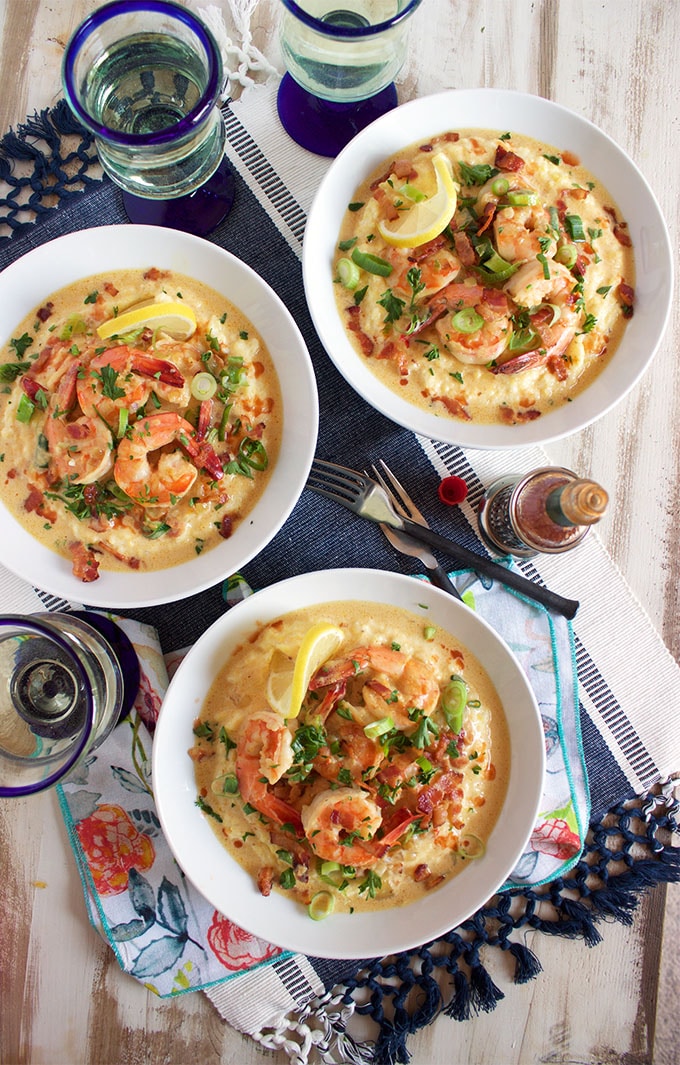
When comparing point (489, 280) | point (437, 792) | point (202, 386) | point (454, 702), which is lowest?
point (437, 792)

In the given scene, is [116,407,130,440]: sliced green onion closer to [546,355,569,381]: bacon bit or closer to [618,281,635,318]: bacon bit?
[546,355,569,381]: bacon bit

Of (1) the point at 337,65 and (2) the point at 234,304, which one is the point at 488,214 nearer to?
(1) the point at 337,65

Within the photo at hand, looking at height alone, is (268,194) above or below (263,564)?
above

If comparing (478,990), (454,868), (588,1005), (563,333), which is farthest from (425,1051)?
(563,333)

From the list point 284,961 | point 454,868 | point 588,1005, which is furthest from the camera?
point 588,1005

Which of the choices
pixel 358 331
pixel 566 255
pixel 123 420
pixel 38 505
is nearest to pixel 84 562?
pixel 38 505

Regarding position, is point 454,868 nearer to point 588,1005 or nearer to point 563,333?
Result: point 588,1005
